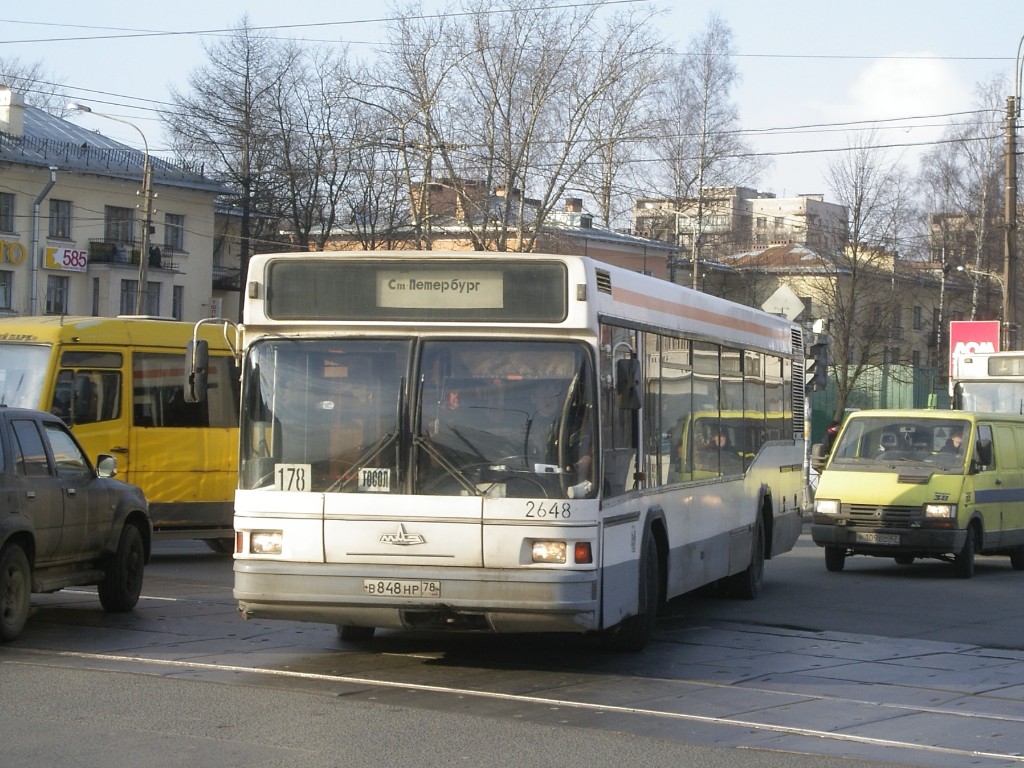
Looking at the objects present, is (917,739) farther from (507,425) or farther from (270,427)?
(270,427)

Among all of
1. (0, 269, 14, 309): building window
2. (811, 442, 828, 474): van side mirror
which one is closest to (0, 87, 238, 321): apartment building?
(0, 269, 14, 309): building window

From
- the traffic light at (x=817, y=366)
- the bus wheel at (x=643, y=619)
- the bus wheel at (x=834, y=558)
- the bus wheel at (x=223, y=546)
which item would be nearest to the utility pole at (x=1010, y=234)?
the traffic light at (x=817, y=366)

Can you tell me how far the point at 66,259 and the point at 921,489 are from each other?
4749 centimetres

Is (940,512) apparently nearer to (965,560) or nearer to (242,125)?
(965,560)

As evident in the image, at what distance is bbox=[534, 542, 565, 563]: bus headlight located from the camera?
9.29 metres

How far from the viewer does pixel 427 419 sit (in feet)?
31.1

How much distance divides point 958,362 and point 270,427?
61.3ft

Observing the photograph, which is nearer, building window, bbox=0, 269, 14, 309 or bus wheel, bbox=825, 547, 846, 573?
bus wheel, bbox=825, 547, 846, 573

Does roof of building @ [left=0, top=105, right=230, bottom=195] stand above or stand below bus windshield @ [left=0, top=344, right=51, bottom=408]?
above

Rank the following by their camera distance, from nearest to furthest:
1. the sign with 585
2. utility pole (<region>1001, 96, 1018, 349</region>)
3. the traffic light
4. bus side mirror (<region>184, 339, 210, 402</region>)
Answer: bus side mirror (<region>184, 339, 210, 402</region>), the traffic light, utility pole (<region>1001, 96, 1018, 349</region>), the sign with 585

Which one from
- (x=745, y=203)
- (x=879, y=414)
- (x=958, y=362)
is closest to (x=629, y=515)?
(x=879, y=414)

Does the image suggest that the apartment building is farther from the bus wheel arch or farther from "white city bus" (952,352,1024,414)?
the bus wheel arch

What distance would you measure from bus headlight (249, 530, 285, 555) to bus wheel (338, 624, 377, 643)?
1995mm

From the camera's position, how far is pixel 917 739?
814 cm
